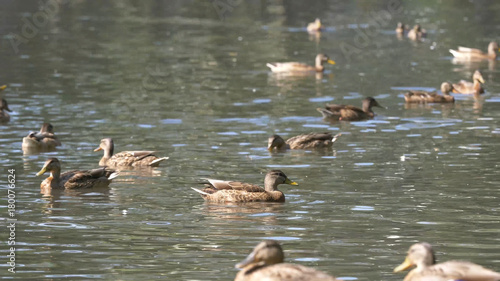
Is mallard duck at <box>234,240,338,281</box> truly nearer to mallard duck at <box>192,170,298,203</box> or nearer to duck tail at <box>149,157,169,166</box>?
mallard duck at <box>192,170,298,203</box>

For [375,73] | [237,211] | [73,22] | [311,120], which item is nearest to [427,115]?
[311,120]

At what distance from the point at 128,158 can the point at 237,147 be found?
99.2 inches

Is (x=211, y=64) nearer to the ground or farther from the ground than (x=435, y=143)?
farther from the ground

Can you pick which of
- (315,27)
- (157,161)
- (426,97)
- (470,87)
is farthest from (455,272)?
(315,27)

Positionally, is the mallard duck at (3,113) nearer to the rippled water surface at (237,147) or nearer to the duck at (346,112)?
the rippled water surface at (237,147)

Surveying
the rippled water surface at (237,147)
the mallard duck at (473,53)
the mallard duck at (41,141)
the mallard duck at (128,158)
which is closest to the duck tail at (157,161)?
the mallard duck at (128,158)

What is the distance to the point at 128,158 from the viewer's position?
20875 mm

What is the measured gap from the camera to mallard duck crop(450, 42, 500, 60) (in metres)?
38.2

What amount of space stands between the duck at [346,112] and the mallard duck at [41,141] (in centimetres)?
698

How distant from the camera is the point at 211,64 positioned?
122 ft

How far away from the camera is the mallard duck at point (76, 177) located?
60.7 ft

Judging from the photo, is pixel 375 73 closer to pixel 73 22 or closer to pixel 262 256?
pixel 73 22

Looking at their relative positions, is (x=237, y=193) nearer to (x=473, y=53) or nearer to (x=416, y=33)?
(x=473, y=53)

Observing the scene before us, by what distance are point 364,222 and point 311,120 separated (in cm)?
1132
